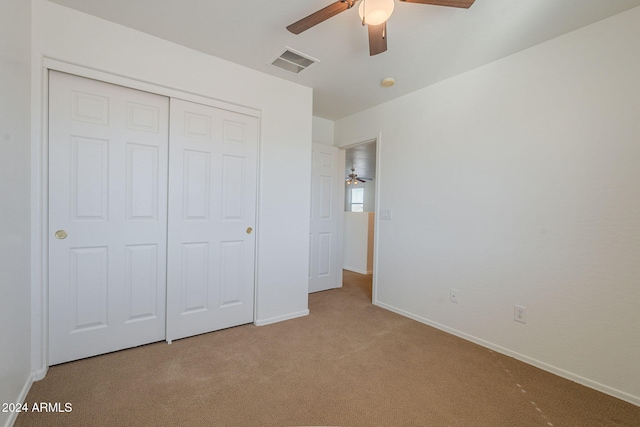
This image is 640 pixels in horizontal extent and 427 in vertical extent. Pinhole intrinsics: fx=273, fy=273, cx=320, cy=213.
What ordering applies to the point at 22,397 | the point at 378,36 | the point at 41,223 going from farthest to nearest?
the point at 41,223, the point at 378,36, the point at 22,397

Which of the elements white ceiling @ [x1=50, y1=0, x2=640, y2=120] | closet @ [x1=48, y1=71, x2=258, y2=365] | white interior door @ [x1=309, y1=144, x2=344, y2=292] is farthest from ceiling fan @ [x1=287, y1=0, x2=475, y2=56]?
white interior door @ [x1=309, y1=144, x2=344, y2=292]

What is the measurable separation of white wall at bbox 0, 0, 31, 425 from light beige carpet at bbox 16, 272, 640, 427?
28 cm

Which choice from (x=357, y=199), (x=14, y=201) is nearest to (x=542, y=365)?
(x=14, y=201)

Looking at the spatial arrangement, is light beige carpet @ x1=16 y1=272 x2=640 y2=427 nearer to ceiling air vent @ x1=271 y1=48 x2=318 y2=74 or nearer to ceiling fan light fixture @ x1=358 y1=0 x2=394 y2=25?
ceiling fan light fixture @ x1=358 y1=0 x2=394 y2=25

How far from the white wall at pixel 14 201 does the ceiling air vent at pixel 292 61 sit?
161cm

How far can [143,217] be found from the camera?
217 cm

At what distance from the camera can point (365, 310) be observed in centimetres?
315

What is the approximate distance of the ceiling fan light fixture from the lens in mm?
1412

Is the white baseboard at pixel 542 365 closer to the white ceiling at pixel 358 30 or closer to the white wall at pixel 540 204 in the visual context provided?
the white wall at pixel 540 204

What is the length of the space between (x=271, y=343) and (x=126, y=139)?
6.54 ft

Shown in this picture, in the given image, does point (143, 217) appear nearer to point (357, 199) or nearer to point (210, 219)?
point (210, 219)

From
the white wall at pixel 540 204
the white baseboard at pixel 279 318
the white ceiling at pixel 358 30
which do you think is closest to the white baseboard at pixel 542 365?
the white wall at pixel 540 204

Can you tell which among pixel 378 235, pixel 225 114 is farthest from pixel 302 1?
pixel 378 235

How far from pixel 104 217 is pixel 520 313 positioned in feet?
10.8
